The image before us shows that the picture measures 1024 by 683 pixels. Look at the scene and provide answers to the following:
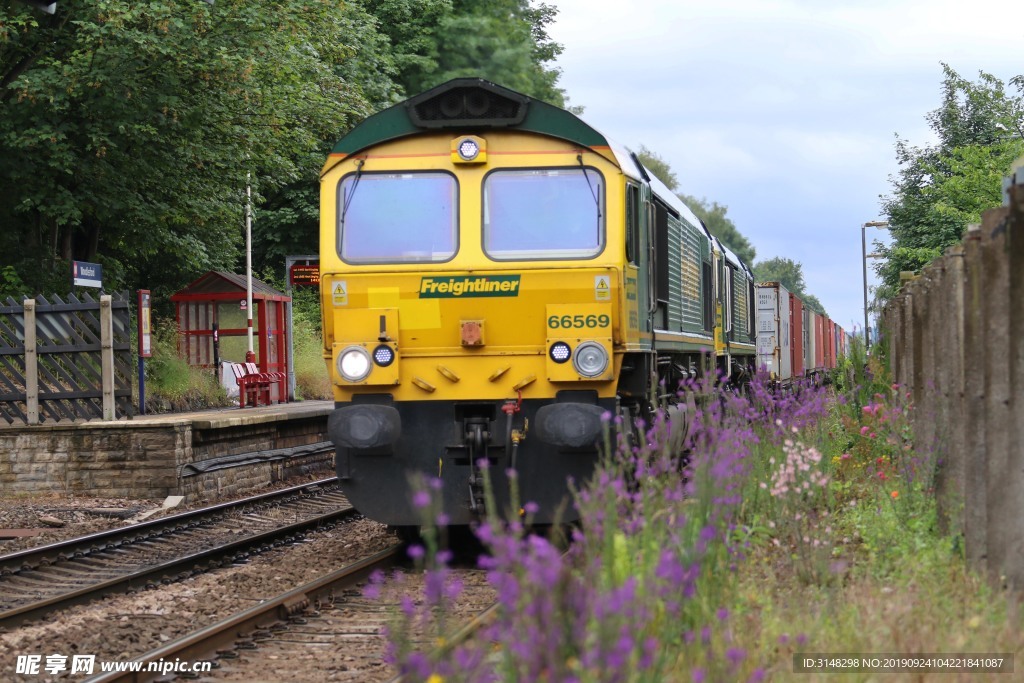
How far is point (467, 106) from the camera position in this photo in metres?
9.79

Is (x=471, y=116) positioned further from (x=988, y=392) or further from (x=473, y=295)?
(x=988, y=392)

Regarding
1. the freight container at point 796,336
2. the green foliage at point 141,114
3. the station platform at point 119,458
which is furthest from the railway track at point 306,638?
the freight container at point 796,336

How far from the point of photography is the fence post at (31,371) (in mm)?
14914

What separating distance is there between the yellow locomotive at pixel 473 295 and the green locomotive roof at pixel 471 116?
1 centimetres

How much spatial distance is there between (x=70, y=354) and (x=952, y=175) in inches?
1142

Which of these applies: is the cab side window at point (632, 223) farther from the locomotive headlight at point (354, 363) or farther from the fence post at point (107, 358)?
the fence post at point (107, 358)

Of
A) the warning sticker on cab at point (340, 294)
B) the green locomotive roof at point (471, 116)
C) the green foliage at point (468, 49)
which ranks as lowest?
the warning sticker on cab at point (340, 294)

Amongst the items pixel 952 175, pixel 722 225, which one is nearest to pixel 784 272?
pixel 722 225

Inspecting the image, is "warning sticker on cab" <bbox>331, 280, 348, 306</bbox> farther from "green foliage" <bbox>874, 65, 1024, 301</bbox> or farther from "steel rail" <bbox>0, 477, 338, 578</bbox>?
"green foliage" <bbox>874, 65, 1024, 301</bbox>

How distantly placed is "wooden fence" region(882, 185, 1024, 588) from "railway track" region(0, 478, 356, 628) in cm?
558

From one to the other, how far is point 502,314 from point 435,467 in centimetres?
124

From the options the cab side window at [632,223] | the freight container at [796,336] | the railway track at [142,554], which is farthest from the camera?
the freight container at [796,336]

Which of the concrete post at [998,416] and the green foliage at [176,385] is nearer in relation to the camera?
the concrete post at [998,416]

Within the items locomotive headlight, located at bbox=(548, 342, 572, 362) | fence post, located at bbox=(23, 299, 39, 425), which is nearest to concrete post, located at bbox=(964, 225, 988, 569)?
locomotive headlight, located at bbox=(548, 342, 572, 362)
